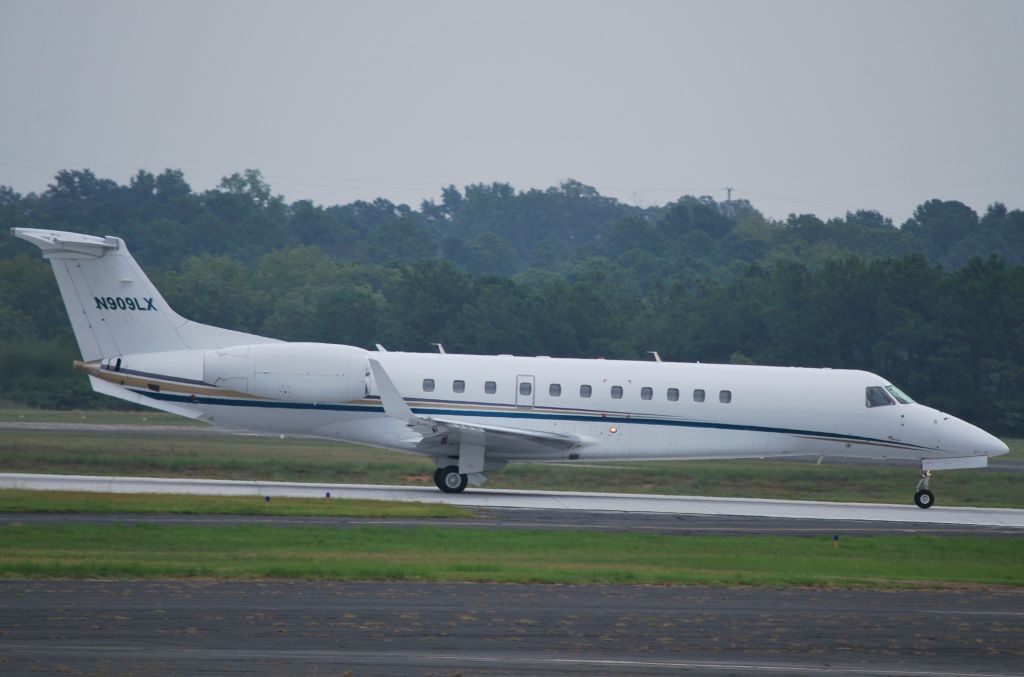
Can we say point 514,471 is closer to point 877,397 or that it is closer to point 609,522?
point 877,397

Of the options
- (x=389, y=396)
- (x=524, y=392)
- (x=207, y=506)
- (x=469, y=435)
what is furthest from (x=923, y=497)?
(x=207, y=506)

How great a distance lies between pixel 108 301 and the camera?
28.9 meters

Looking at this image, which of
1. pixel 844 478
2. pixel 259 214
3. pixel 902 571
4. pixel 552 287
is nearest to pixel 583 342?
pixel 552 287

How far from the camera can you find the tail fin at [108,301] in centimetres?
2872

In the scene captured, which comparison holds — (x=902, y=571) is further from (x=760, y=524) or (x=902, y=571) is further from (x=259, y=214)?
(x=259, y=214)

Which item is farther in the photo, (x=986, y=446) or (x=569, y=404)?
(x=986, y=446)

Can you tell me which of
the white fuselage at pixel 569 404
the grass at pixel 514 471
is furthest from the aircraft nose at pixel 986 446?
the grass at pixel 514 471

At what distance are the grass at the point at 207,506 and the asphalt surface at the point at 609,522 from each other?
412 millimetres

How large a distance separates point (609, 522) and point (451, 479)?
5388 mm

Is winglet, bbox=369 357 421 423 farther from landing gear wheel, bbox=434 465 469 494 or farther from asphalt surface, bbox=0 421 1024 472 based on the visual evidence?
asphalt surface, bbox=0 421 1024 472

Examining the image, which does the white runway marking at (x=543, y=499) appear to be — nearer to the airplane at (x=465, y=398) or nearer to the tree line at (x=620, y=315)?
the airplane at (x=465, y=398)

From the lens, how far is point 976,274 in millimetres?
61938

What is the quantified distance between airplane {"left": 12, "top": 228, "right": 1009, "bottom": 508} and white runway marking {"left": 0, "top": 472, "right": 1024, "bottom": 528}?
3.31ft

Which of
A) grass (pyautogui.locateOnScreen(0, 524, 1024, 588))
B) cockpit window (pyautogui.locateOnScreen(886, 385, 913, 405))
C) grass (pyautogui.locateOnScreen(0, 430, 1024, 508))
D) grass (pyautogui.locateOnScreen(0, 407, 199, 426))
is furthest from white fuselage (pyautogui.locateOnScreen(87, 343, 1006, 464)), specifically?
grass (pyautogui.locateOnScreen(0, 407, 199, 426))
